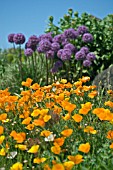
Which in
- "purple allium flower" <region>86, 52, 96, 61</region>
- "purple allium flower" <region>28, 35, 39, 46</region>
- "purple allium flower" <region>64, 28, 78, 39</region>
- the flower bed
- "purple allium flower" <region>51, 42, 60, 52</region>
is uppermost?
"purple allium flower" <region>64, 28, 78, 39</region>

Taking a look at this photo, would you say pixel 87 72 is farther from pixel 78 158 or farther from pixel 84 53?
pixel 78 158

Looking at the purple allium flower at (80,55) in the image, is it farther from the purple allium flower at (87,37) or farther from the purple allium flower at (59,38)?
the purple allium flower at (59,38)

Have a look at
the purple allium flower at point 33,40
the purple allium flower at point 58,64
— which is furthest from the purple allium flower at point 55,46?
the purple allium flower at point 33,40

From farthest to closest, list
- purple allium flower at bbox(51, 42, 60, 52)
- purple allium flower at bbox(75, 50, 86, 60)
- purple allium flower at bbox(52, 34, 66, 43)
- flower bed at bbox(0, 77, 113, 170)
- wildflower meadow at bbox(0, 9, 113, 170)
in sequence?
purple allium flower at bbox(52, 34, 66, 43)
purple allium flower at bbox(51, 42, 60, 52)
purple allium flower at bbox(75, 50, 86, 60)
wildflower meadow at bbox(0, 9, 113, 170)
flower bed at bbox(0, 77, 113, 170)

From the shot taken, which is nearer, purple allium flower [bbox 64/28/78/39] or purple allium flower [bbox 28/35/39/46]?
purple allium flower [bbox 64/28/78/39]

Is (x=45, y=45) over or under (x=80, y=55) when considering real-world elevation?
over

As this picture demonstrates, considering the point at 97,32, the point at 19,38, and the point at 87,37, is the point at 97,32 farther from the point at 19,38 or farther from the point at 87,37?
the point at 19,38

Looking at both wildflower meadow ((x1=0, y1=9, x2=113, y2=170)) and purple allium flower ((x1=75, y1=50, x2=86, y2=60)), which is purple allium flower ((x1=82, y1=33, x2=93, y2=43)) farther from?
purple allium flower ((x1=75, y1=50, x2=86, y2=60))

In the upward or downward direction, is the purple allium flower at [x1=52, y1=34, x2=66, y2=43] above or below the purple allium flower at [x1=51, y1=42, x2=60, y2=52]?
above

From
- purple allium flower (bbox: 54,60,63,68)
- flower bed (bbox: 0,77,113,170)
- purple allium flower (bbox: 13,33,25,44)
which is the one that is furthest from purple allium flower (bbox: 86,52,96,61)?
flower bed (bbox: 0,77,113,170)

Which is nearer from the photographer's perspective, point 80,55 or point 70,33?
point 80,55

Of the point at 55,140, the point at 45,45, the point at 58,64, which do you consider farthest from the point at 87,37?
the point at 55,140

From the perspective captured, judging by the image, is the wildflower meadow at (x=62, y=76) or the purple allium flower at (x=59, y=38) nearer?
the wildflower meadow at (x=62, y=76)

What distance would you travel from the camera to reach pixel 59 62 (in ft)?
27.0
